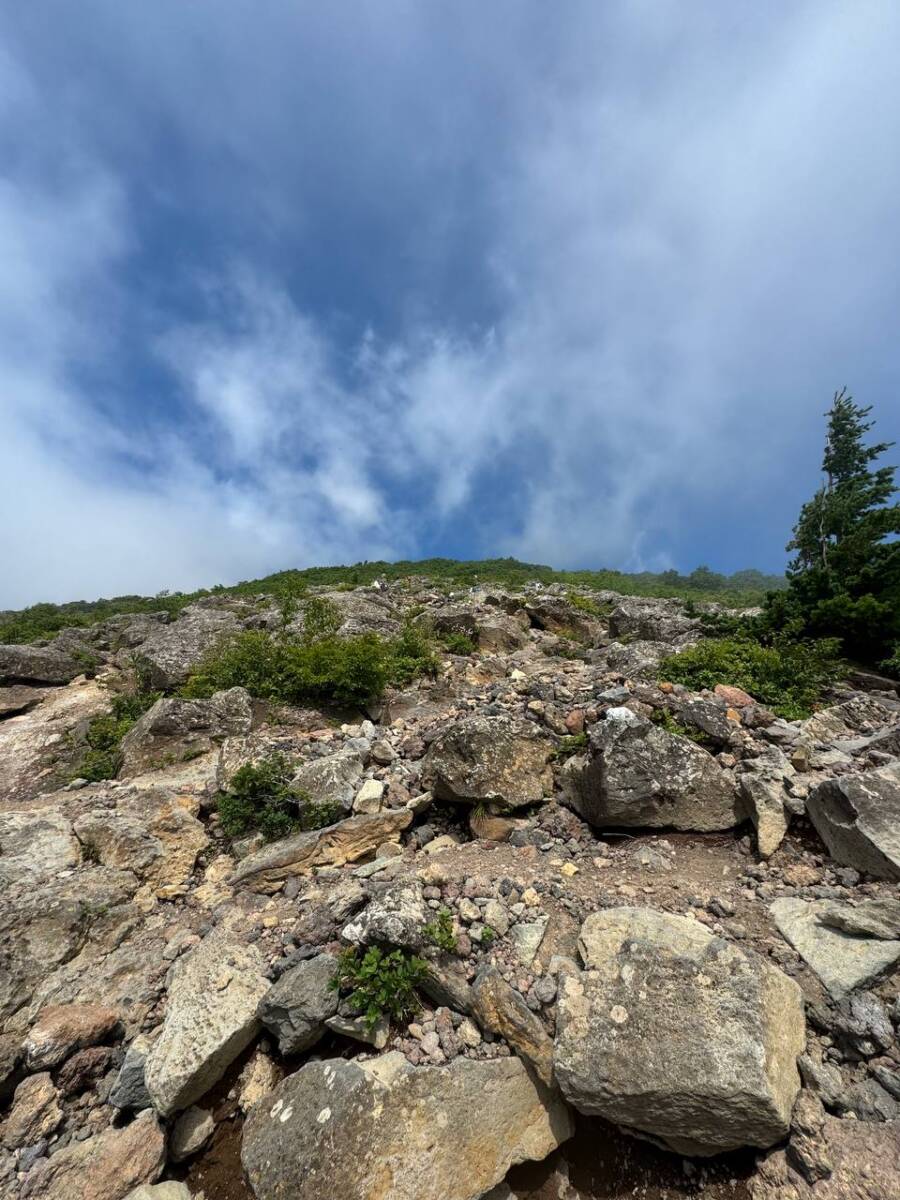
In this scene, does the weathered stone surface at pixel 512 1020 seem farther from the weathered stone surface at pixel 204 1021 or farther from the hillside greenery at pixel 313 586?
the hillside greenery at pixel 313 586

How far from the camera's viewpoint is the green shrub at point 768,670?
834 cm

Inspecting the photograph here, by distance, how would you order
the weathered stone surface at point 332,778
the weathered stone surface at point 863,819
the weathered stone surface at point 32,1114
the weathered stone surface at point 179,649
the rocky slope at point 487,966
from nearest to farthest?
1. the rocky slope at point 487,966
2. the weathered stone surface at point 32,1114
3. the weathered stone surface at point 863,819
4. the weathered stone surface at point 332,778
5. the weathered stone surface at point 179,649

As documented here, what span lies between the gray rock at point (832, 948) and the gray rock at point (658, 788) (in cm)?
137

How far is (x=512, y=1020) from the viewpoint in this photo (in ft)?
12.4

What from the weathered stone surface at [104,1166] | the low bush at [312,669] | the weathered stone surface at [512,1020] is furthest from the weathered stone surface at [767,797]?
the low bush at [312,669]

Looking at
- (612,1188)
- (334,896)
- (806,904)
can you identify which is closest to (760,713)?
(806,904)

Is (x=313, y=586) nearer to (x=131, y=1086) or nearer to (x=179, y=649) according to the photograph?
(x=179, y=649)

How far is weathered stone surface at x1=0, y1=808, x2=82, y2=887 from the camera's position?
17.5 ft

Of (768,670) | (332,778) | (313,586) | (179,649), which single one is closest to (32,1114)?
(332,778)

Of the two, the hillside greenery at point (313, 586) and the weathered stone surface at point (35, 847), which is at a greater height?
the hillside greenery at point (313, 586)

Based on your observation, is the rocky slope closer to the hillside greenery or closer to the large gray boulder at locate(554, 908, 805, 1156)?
the large gray boulder at locate(554, 908, 805, 1156)

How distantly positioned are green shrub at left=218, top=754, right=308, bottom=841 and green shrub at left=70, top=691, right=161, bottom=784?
2800 mm

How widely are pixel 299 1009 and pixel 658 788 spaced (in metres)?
4.57

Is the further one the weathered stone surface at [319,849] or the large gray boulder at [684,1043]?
the weathered stone surface at [319,849]
